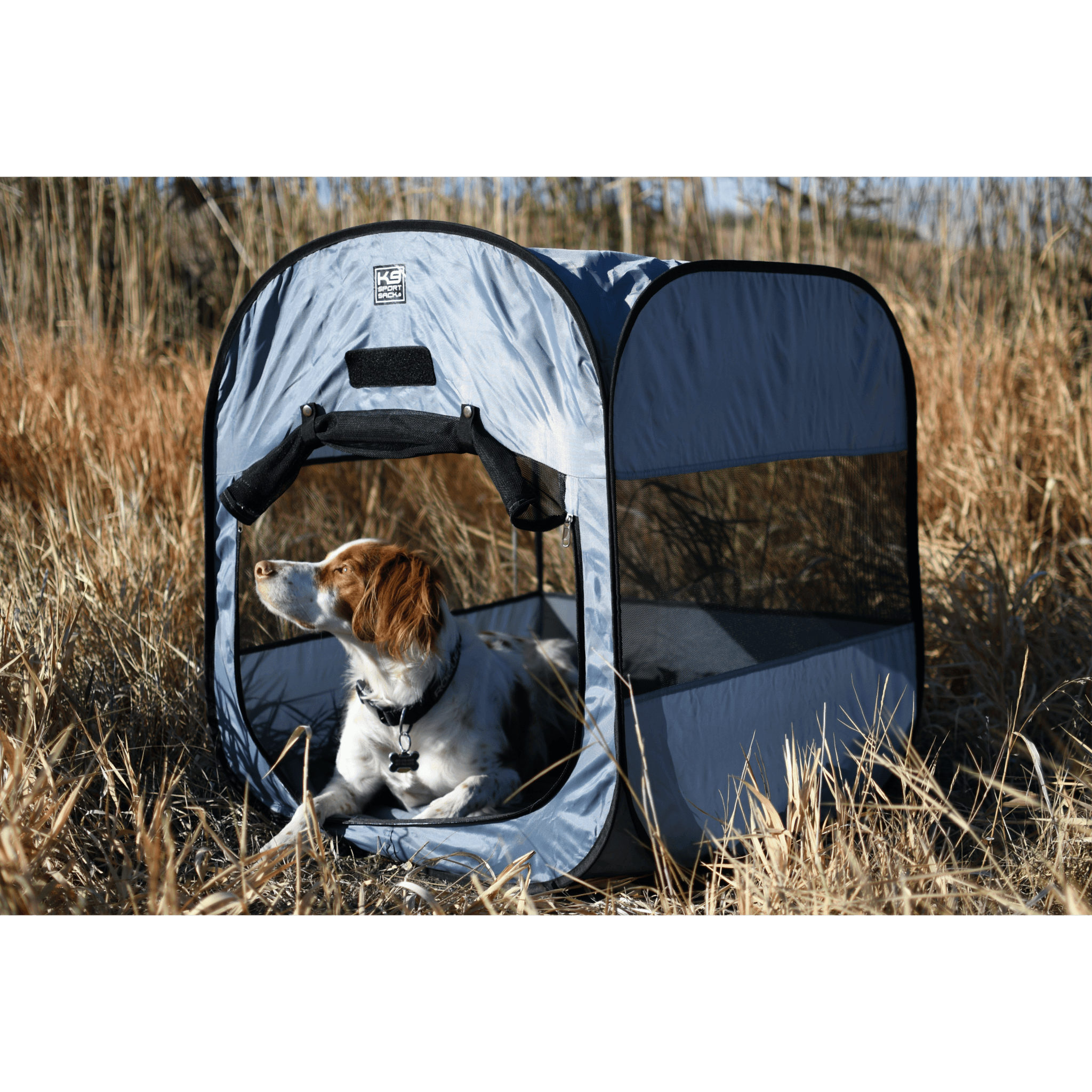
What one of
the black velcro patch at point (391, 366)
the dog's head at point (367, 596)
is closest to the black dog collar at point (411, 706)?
the dog's head at point (367, 596)

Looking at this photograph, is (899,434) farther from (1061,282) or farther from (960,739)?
(1061,282)

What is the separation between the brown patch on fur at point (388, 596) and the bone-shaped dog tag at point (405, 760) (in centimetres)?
32

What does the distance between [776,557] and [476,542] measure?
Answer: 2.01 m

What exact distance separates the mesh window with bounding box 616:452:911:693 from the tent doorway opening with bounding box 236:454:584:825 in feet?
1.50

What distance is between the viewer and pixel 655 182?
6.07 metres

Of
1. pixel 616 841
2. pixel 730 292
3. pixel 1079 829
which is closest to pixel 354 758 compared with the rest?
pixel 616 841

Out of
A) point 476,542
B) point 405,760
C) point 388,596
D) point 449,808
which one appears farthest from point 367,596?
point 476,542

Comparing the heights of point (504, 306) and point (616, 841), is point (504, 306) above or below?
above

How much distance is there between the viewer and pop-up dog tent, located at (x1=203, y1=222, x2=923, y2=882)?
2.47 metres

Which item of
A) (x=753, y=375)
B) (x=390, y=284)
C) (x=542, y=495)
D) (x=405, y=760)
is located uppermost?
(x=390, y=284)

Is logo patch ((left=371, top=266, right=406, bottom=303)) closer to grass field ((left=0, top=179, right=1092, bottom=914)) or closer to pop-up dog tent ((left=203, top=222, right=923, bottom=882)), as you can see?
pop-up dog tent ((left=203, top=222, right=923, bottom=882))

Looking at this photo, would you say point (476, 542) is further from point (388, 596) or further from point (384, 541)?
point (388, 596)

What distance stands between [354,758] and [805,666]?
4.63 feet

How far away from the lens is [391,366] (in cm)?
277
